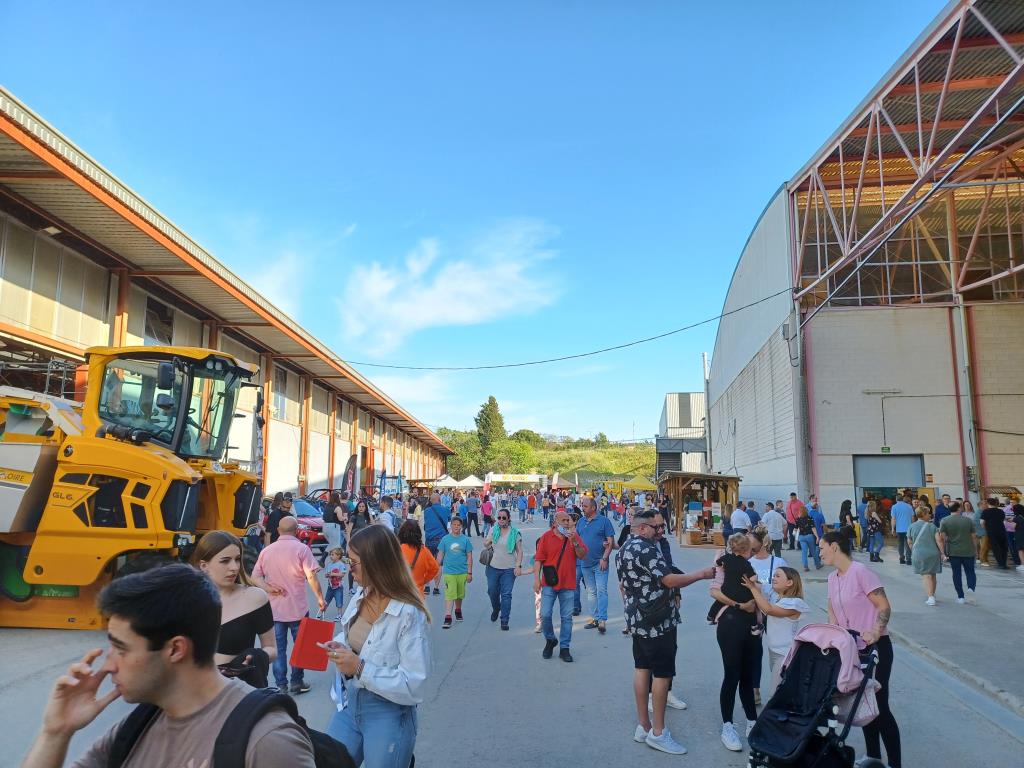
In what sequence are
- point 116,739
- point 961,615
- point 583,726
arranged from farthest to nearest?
point 961,615
point 583,726
point 116,739

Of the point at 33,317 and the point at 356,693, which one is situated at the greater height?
the point at 33,317

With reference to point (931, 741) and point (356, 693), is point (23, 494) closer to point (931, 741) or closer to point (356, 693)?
point (356, 693)

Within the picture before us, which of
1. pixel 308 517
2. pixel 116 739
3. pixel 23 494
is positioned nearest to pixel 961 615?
pixel 116 739

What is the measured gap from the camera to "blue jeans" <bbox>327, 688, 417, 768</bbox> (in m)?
3.22

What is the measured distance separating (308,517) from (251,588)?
16151 mm

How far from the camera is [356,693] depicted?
10.9 ft

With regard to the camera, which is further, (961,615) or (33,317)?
(33,317)

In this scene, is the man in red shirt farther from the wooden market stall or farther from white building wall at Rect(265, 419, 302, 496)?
white building wall at Rect(265, 419, 302, 496)

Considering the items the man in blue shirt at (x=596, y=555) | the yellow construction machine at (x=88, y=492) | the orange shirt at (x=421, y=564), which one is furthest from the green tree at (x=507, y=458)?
the orange shirt at (x=421, y=564)

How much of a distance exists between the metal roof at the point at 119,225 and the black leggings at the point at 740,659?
1357 centimetres

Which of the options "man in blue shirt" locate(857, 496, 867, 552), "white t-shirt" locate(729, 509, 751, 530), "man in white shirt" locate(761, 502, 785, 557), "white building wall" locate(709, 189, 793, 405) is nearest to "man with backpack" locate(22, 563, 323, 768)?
"white t-shirt" locate(729, 509, 751, 530)

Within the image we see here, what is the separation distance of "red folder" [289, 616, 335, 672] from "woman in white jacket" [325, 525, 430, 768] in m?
0.11

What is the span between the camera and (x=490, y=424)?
4744 inches

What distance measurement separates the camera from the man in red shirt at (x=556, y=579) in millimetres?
8242
